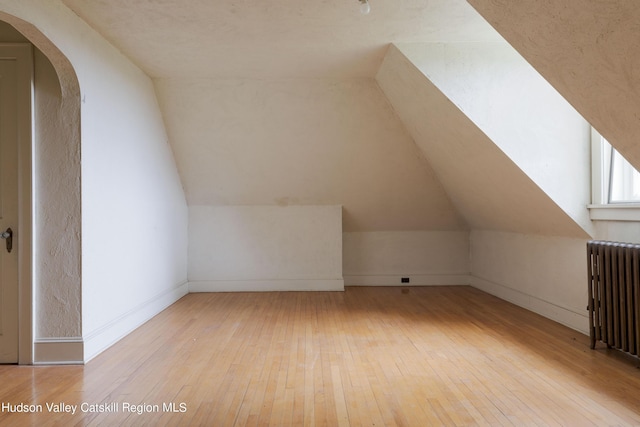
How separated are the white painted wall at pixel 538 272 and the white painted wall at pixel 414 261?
1.20ft

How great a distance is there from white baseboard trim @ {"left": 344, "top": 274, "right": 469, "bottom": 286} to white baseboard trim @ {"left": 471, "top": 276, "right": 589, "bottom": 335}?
387 millimetres

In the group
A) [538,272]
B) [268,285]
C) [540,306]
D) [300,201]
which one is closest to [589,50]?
[538,272]

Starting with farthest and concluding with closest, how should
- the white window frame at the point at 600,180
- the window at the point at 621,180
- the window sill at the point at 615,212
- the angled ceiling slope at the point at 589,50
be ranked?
the white window frame at the point at 600,180 < the window at the point at 621,180 < the window sill at the point at 615,212 < the angled ceiling slope at the point at 589,50

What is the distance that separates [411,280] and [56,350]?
4.98m

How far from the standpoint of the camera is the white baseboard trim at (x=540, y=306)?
419 centimetres

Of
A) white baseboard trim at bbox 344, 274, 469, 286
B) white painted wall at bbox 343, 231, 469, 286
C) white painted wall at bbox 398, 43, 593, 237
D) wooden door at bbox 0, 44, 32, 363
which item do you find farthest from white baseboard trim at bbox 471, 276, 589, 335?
wooden door at bbox 0, 44, 32, 363

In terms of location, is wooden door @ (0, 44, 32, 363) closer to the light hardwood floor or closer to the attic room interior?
the attic room interior

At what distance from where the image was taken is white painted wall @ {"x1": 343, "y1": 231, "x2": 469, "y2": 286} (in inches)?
277

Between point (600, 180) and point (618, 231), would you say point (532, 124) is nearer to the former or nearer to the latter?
point (600, 180)

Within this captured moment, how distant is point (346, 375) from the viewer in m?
3.15

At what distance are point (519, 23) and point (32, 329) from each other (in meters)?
3.89

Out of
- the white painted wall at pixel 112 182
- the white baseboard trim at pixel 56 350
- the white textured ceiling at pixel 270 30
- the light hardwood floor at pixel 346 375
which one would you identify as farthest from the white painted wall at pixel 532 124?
the white baseboard trim at pixel 56 350

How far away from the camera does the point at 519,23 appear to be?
243cm

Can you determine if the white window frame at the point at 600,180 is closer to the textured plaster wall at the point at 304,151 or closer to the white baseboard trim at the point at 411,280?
the textured plaster wall at the point at 304,151
